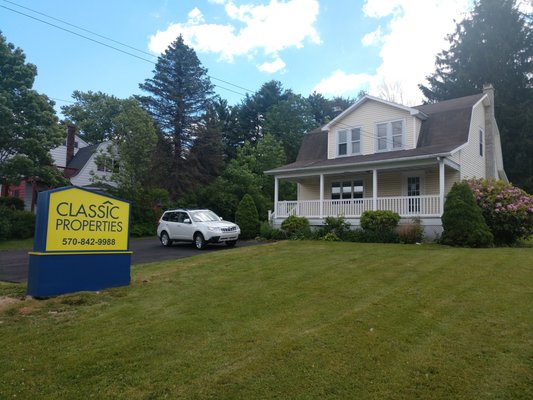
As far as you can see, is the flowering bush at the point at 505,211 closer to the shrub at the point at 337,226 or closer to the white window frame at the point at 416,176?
the white window frame at the point at 416,176

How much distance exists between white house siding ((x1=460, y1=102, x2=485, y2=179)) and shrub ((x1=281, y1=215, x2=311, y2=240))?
25.7 ft

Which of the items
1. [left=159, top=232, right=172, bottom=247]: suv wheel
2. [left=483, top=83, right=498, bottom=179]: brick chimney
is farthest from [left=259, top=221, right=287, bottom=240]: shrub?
[left=483, top=83, right=498, bottom=179]: brick chimney

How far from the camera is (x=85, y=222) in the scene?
7.62 meters

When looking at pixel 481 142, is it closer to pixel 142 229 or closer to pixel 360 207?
pixel 360 207

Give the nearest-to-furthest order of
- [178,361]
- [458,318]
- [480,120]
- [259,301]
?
1. [178,361]
2. [458,318]
3. [259,301]
4. [480,120]

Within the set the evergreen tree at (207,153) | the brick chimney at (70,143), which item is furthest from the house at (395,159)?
the brick chimney at (70,143)

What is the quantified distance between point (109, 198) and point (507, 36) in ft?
129

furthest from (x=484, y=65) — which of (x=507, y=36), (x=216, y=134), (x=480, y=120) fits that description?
(x=216, y=134)

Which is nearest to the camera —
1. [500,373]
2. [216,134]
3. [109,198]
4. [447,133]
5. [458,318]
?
[500,373]

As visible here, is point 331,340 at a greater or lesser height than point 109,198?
lesser

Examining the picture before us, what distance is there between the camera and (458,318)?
532 centimetres

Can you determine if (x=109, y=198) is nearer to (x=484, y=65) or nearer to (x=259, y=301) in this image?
(x=259, y=301)

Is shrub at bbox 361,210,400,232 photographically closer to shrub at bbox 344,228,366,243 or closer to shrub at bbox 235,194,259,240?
shrub at bbox 344,228,366,243

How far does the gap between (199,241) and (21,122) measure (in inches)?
531
